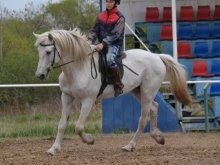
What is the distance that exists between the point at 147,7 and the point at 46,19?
33.1 meters

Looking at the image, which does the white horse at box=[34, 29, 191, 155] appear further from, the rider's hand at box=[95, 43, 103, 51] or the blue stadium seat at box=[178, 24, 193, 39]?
the blue stadium seat at box=[178, 24, 193, 39]

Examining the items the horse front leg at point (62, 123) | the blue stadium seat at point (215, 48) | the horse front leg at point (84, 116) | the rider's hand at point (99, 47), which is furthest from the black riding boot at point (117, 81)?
the blue stadium seat at point (215, 48)

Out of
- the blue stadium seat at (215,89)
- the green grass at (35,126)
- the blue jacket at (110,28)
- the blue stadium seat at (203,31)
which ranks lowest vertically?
the green grass at (35,126)

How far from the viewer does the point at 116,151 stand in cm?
1026

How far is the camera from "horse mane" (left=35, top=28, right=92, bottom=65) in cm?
951

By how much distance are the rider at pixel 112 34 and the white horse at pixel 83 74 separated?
0.18 meters

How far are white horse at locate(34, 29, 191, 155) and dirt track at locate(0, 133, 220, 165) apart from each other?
1.08 ft

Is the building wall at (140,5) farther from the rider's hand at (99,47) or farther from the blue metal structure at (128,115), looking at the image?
the rider's hand at (99,47)

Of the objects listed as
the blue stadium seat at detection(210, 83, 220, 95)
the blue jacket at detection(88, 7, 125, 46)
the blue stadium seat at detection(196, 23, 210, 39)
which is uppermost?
the blue jacket at detection(88, 7, 125, 46)

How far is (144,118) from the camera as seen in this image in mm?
10703

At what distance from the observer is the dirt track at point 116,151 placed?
8703mm

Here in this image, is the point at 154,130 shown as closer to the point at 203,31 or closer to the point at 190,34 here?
the point at 190,34

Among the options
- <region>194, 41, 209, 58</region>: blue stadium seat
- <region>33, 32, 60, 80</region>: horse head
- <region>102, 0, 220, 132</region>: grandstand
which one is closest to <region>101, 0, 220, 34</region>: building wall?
<region>102, 0, 220, 132</region>: grandstand

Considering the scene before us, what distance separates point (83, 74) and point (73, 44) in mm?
460
